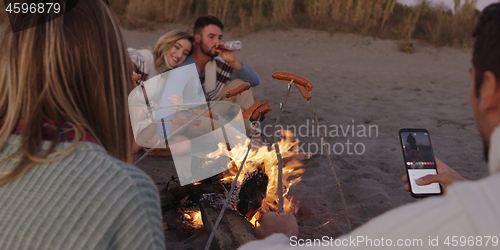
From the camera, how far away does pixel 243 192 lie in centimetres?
219

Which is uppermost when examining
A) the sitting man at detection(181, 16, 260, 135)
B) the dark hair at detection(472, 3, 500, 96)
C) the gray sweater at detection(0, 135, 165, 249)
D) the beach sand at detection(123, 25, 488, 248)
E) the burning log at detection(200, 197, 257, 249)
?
the dark hair at detection(472, 3, 500, 96)

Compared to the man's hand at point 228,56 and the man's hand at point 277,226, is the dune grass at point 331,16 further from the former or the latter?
the man's hand at point 277,226

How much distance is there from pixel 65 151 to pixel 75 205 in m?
0.13

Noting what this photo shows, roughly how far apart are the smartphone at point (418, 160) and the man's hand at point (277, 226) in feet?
2.43

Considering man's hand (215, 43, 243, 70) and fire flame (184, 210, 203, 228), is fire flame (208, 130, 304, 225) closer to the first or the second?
fire flame (184, 210, 203, 228)

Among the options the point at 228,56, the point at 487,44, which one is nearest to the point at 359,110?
the point at 228,56

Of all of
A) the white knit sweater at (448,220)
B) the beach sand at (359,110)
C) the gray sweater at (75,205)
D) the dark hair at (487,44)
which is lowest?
the beach sand at (359,110)

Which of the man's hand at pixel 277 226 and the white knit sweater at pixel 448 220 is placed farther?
the man's hand at pixel 277 226

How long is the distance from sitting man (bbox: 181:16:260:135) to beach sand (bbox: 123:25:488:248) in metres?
0.68

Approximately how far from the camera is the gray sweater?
2.43 ft

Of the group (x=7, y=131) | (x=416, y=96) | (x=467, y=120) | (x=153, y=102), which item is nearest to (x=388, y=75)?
(x=416, y=96)

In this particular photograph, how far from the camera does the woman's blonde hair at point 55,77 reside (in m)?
0.79

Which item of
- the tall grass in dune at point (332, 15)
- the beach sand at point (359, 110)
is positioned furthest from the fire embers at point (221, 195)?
the tall grass in dune at point (332, 15)

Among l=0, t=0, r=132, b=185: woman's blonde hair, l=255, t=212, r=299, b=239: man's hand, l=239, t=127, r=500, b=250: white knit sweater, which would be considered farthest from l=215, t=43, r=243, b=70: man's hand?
l=239, t=127, r=500, b=250: white knit sweater
